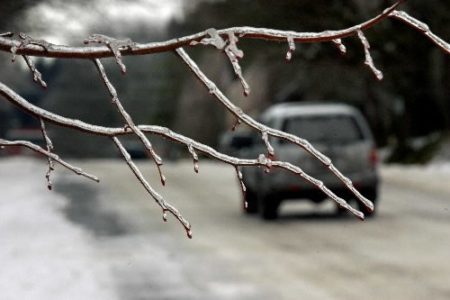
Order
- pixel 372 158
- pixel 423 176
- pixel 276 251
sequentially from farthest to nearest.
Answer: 1. pixel 423 176
2. pixel 372 158
3. pixel 276 251

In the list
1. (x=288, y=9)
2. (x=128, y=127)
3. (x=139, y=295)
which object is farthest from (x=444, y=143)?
(x=128, y=127)

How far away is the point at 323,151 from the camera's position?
19.0 meters

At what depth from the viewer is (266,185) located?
63.8 ft

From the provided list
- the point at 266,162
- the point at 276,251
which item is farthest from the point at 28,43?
the point at 276,251

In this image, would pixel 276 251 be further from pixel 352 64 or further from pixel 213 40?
pixel 352 64

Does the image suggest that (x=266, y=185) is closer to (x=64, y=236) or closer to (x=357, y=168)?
(x=357, y=168)

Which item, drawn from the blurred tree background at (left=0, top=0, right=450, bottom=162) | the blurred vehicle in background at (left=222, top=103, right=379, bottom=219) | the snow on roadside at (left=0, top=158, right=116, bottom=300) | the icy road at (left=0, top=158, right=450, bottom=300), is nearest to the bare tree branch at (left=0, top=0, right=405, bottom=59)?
the snow on roadside at (left=0, top=158, right=116, bottom=300)

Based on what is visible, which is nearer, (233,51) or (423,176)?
(233,51)

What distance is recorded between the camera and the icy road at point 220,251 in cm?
1140

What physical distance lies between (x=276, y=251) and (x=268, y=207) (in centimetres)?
469

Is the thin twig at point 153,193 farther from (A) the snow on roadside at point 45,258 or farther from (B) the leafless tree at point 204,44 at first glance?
(A) the snow on roadside at point 45,258

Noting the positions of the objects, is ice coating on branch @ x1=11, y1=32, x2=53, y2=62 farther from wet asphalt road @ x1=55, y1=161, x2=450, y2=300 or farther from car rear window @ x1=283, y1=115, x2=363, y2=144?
car rear window @ x1=283, y1=115, x2=363, y2=144

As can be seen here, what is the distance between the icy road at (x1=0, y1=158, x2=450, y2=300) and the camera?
11.4 metres

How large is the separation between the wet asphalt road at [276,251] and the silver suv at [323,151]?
43 cm
